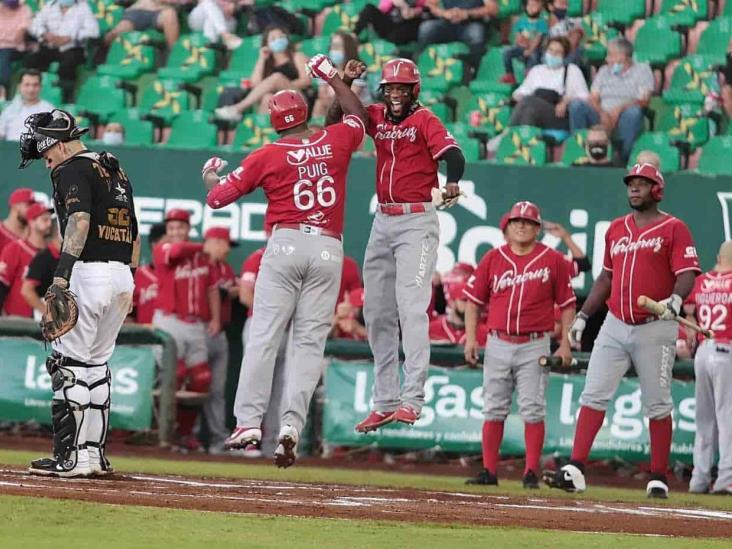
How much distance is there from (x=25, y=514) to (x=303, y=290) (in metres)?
2.95

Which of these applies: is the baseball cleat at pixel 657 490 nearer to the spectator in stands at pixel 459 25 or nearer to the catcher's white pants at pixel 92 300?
the catcher's white pants at pixel 92 300

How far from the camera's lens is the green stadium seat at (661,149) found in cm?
1526

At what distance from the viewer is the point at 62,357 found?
9055mm

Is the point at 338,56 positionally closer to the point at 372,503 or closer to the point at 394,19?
the point at 394,19

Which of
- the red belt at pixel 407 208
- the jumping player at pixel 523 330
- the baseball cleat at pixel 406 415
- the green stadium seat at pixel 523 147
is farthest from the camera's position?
the green stadium seat at pixel 523 147

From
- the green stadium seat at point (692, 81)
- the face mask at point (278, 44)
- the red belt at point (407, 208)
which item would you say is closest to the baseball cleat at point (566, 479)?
the red belt at point (407, 208)

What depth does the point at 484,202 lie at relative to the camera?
14625 mm

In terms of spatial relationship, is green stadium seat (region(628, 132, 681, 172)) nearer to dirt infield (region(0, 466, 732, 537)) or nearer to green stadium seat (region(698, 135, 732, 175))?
green stadium seat (region(698, 135, 732, 175))

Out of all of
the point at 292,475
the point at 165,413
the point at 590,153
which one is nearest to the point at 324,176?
the point at 292,475

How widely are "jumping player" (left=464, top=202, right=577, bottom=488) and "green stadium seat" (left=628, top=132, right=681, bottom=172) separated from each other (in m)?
3.84

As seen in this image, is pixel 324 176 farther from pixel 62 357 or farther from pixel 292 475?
pixel 292 475

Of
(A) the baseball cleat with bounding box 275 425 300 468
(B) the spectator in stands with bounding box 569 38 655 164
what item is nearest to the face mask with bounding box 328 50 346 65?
(B) the spectator in stands with bounding box 569 38 655 164

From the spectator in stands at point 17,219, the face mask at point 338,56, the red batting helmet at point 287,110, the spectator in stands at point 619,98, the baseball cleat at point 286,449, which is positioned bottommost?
the baseball cleat at point 286,449

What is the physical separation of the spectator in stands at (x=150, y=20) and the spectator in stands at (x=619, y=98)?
16.7 ft
